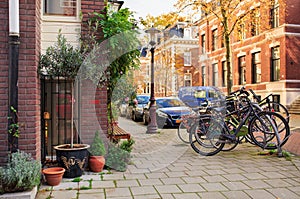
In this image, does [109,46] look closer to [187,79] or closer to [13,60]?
[13,60]

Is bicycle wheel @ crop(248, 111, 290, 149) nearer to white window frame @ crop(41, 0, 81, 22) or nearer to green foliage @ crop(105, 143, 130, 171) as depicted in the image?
green foliage @ crop(105, 143, 130, 171)

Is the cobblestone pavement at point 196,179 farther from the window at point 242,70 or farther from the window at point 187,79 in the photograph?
the window at point 242,70

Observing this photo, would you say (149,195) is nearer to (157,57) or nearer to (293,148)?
(293,148)

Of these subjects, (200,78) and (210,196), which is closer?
(210,196)

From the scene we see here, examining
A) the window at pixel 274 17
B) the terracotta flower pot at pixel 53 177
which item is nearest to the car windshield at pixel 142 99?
the window at pixel 274 17

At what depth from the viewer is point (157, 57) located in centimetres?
1917

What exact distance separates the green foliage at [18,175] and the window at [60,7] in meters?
2.55

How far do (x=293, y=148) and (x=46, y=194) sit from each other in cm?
535

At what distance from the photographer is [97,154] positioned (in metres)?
4.79

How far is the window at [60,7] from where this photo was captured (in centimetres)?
502

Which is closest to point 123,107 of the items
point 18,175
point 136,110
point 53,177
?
point 136,110

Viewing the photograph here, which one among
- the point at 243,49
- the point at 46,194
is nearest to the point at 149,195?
the point at 46,194

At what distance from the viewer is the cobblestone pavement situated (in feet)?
12.2

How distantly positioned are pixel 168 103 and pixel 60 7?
736 centimetres
